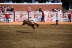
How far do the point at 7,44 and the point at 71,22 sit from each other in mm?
13452

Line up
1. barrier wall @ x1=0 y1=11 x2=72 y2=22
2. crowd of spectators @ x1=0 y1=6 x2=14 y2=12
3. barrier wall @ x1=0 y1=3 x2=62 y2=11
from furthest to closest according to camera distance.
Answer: barrier wall @ x1=0 y1=3 x2=62 y2=11, crowd of spectators @ x1=0 y1=6 x2=14 y2=12, barrier wall @ x1=0 y1=11 x2=72 y2=22

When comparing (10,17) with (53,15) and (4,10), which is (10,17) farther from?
(53,15)

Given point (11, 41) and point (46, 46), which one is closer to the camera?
point (46, 46)

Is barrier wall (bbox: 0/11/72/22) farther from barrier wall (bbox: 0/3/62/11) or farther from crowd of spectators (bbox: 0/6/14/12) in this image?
barrier wall (bbox: 0/3/62/11)

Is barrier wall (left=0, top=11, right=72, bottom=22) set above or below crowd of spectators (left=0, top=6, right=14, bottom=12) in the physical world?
below

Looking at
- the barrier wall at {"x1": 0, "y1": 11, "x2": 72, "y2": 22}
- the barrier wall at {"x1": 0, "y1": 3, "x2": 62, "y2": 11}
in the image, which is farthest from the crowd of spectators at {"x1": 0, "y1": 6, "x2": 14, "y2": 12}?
the barrier wall at {"x1": 0, "y1": 3, "x2": 62, "y2": 11}

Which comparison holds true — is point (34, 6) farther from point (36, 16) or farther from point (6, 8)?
point (36, 16)

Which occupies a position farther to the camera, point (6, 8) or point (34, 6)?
point (34, 6)

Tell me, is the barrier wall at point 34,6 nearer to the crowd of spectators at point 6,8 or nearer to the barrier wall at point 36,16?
the crowd of spectators at point 6,8

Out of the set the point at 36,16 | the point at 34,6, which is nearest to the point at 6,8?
the point at 34,6

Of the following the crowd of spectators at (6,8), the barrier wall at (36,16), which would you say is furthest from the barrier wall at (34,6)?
the barrier wall at (36,16)

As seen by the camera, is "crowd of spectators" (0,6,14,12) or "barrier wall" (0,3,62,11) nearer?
"crowd of spectators" (0,6,14,12)

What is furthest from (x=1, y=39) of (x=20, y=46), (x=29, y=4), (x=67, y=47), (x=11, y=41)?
(x=29, y=4)

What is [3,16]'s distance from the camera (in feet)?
86.6
